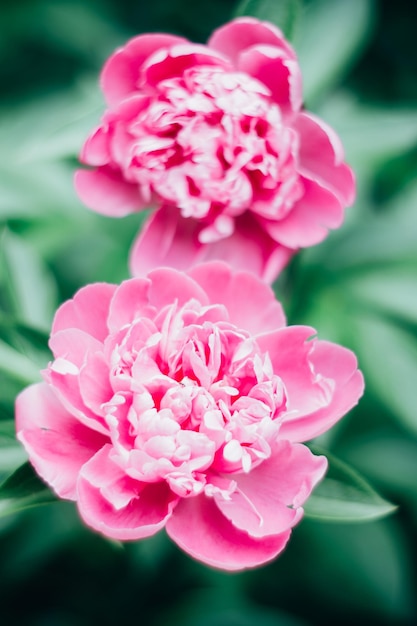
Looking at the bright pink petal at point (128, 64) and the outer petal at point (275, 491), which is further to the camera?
the bright pink petal at point (128, 64)

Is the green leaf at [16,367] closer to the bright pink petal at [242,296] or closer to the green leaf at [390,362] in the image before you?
the bright pink petal at [242,296]

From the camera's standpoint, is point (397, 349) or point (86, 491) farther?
point (397, 349)

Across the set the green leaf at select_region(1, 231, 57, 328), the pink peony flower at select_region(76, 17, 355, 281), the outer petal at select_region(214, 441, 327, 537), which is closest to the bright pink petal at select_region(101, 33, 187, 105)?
the pink peony flower at select_region(76, 17, 355, 281)

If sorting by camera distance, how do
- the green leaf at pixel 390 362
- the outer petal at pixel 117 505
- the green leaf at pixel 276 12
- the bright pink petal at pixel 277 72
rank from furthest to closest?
1. the green leaf at pixel 390 362
2. the green leaf at pixel 276 12
3. the bright pink petal at pixel 277 72
4. the outer petal at pixel 117 505

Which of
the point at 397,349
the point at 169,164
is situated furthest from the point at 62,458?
the point at 397,349

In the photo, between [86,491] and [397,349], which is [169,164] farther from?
[397,349]

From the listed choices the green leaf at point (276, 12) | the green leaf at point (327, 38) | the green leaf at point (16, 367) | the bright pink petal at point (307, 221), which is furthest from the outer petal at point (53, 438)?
the green leaf at point (327, 38)

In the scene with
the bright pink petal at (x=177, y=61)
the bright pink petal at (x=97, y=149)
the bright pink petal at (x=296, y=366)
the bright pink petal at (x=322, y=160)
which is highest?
the bright pink petal at (x=177, y=61)
